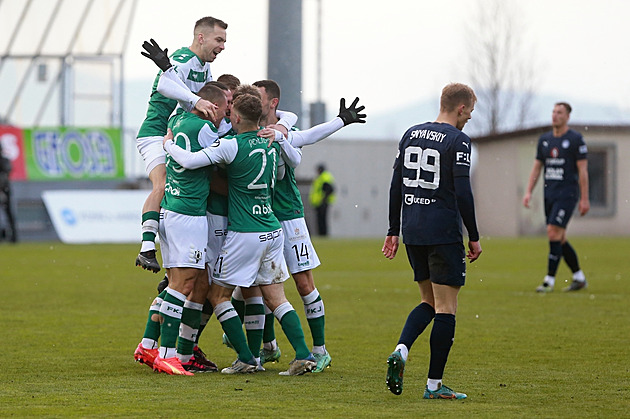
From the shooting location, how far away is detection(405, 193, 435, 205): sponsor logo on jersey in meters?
6.30

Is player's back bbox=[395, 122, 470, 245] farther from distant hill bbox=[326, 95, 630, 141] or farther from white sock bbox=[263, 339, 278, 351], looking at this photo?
distant hill bbox=[326, 95, 630, 141]

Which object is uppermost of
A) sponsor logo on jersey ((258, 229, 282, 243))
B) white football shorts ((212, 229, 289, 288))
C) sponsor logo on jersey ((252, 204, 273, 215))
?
sponsor logo on jersey ((252, 204, 273, 215))

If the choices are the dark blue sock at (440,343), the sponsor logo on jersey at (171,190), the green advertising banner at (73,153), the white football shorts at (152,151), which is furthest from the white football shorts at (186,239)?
the green advertising banner at (73,153)

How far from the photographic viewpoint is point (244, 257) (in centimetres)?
707

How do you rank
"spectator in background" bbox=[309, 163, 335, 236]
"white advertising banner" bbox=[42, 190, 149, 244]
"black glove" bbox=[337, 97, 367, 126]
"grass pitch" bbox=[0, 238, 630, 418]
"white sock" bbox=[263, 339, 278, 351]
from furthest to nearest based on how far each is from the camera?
1. "spectator in background" bbox=[309, 163, 335, 236]
2. "white advertising banner" bbox=[42, 190, 149, 244]
3. "white sock" bbox=[263, 339, 278, 351]
4. "black glove" bbox=[337, 97, 367, 126]
5. "grass pitch" bbox=[0, 238, 630, 418]

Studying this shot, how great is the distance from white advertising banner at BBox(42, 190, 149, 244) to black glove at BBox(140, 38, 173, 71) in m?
19.5

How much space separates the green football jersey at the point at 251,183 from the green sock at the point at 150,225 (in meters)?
0.58

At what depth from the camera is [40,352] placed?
802 cm

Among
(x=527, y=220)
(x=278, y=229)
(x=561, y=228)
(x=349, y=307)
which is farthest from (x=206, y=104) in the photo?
(x=527, y=220)

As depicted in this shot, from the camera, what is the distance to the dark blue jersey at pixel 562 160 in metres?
13.6

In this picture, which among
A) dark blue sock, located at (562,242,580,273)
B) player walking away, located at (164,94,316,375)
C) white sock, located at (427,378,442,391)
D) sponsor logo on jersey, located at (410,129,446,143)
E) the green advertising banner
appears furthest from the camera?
the green advertising banner

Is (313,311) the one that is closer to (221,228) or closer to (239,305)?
(239,305)

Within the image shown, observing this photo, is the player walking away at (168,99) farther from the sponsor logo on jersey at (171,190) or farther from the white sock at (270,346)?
the white sock at (270,346)

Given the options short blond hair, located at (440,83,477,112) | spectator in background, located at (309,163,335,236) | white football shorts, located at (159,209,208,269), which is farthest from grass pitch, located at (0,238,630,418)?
spectator in background, located at (309,163,335,236)
